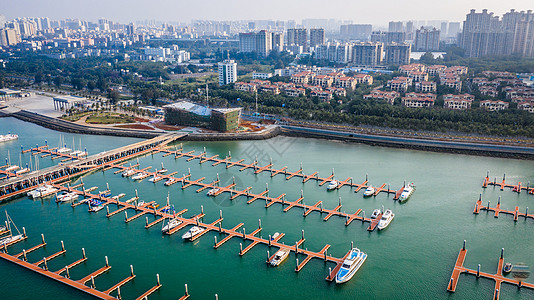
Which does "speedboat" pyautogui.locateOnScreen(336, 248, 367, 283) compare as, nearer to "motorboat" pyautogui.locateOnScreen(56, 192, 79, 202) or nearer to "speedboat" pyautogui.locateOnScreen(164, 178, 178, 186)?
"speedboat" pyautogui.locateOnScreen(164, 178, 178, 186)

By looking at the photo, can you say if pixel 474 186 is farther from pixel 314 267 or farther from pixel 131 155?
pixel 131 155

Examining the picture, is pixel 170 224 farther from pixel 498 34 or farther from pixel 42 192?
pixel 498 34

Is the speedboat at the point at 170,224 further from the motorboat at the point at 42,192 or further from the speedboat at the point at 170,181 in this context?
the motorboat at the point at 42,192

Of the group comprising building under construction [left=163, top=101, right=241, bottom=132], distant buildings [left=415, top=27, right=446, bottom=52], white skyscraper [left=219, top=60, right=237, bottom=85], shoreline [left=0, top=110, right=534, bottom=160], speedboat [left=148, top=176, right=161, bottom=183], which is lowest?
speedboat [left=148, top=176, right=161, bottom=183]

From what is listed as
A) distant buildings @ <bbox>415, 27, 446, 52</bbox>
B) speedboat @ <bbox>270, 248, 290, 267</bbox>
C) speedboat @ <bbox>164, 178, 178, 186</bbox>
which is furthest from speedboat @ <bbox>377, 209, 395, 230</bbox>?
→ distant buildings @ <bbox>415, 27, 446, 52</bbox>

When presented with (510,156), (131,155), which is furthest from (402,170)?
(131,155)

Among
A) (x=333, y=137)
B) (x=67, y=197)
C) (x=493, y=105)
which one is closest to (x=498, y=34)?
(x=493, y=105)

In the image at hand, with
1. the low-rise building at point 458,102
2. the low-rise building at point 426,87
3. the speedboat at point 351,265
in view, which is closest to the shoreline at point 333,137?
the low-rise building at point 458,102
